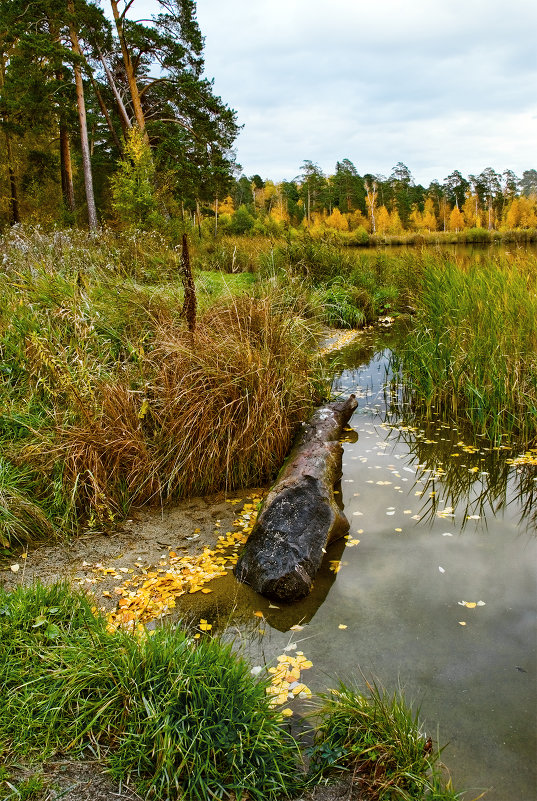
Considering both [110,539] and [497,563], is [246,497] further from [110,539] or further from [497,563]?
[497,563]

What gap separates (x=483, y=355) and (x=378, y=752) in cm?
421

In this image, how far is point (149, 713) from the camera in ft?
6.13

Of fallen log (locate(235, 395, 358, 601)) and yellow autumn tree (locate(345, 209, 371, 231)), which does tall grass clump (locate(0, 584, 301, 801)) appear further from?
yellow autumn tree (locate(345, 209, 371, 231))

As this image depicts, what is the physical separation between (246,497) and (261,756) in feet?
7.72

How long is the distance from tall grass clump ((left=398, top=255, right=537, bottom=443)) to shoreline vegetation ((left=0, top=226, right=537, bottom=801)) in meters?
0.02

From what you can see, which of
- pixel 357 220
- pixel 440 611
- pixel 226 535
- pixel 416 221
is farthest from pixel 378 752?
pixel 416 221

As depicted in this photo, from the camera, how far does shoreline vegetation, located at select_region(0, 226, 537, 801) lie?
1871 millimetres

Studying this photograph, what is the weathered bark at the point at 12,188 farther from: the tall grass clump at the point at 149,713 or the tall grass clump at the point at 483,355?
the tall grass clump at the point at 149,713

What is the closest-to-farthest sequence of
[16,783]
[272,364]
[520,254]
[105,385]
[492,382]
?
[16,783] < [105,385] < [272,364] < [492,382] < [520,254]

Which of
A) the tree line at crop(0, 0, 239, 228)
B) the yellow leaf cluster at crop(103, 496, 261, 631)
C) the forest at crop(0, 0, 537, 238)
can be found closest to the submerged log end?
the yellow leaf cluster at crop(103, 496, 261, 631)

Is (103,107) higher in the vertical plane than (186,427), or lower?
higher

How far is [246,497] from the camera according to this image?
4.18m

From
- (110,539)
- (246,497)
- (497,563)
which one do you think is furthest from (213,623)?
(497,563)

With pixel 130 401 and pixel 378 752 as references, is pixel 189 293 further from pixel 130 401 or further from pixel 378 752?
pixel 378 752
